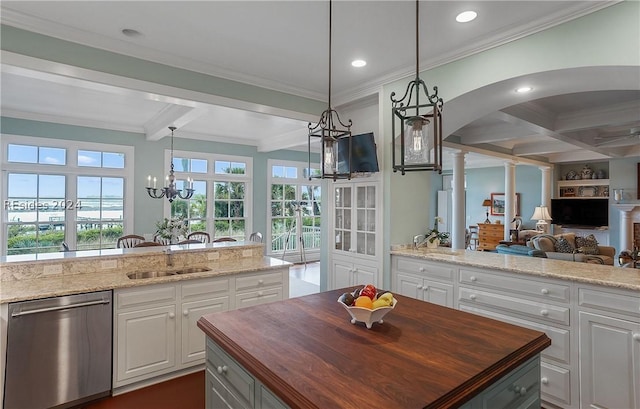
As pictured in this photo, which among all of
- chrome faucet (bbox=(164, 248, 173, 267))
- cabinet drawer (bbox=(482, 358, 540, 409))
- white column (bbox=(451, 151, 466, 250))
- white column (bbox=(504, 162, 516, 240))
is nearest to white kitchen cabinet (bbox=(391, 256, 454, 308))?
cabinet drawer (bbox=(482, 358, 540, 409))

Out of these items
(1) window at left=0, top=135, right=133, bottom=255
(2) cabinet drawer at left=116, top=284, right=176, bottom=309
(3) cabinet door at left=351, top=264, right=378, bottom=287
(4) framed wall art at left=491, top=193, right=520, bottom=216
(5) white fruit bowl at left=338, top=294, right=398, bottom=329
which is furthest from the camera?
(4) framed wall art at left=491, top=193, right=520, bottom=216

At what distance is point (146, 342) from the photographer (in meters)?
2.78

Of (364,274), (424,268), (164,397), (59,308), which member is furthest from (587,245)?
(59,308)

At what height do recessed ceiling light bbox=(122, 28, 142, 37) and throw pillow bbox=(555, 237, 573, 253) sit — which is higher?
recessed ceiling light bbox=(122, 28, 142, 37)

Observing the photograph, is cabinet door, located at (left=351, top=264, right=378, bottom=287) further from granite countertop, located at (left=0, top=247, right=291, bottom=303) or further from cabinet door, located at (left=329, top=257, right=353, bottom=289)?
granite countertop, located at (left=0, top=247, right=291, bottom=303)

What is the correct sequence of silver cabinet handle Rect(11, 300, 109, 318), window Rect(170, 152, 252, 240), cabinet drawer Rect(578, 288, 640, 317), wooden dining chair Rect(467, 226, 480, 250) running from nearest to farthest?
cabinet drawer Rect(578, 288, 640, 317) < silver cabinet handle Rect(11, 300, 109, 318) < window Rect(170, 152, 252, 240) < wooden dining chair Rect(467, 226, 480, 250)

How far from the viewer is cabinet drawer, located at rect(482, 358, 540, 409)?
1332 millimetres

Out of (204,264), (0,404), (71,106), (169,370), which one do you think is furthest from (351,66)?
(71,106)

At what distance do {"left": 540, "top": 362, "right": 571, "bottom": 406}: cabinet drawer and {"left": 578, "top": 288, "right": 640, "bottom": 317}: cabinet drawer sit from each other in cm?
54

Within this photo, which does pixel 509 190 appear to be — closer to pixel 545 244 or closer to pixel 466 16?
pixel 545 244

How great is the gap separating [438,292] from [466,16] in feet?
7.91

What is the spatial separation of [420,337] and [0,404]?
2713 mm

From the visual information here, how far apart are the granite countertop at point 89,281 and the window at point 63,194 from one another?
135 inches

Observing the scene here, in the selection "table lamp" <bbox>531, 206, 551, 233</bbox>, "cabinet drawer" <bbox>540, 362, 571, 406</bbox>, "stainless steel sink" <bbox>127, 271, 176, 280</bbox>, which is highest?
"table lamp" <bbox>531, 206, 551, 233</bbox>
